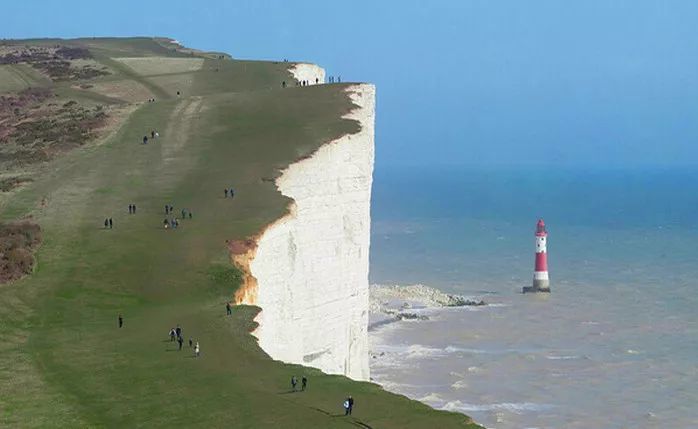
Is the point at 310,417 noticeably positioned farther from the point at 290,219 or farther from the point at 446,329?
the point at 446,329

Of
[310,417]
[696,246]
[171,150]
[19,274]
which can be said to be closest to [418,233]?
[696,246]

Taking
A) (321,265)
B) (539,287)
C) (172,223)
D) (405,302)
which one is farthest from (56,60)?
(321,265)

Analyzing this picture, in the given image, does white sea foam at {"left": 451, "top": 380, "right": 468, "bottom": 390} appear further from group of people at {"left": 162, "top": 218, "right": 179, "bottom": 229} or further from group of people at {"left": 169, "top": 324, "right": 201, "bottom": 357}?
group of people at {"left": 169, "top": 324, "right": 201, "bottom": 357}

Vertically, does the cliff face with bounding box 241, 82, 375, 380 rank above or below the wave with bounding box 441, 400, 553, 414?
above

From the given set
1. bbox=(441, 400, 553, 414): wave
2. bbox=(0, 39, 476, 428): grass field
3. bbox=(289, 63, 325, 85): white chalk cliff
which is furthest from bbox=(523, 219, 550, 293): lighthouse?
bbox=(441, 400, 553, 414): wave

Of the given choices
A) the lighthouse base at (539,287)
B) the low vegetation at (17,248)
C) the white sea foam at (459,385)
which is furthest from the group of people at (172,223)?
the lighthouse base at (539,287)

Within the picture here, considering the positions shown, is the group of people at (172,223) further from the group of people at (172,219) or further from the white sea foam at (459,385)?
the white sea foam at (459,385)

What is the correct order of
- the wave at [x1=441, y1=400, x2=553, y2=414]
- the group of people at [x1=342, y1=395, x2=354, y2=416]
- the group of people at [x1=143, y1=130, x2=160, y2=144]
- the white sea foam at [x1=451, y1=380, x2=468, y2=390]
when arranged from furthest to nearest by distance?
1. the group of people at [x1=143, y1=130, x2=160, y2=144]
2. the white sea foam at [x1=451, y1=380, x2=468, y2=390]
3. the wave at [x1=441, y1=400, x2=553, y2=414]
4. the group of people at [x1=342, y1=395, x2=354, y2=416]
